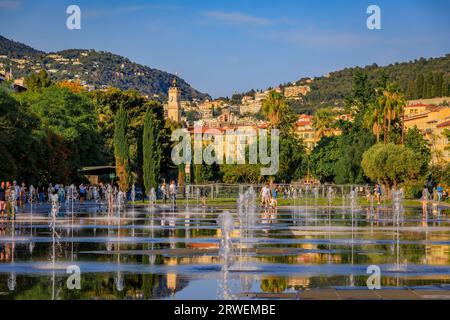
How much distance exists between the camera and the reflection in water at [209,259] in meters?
15.3

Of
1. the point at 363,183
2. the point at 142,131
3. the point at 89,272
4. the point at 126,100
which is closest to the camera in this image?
the point at 89,272

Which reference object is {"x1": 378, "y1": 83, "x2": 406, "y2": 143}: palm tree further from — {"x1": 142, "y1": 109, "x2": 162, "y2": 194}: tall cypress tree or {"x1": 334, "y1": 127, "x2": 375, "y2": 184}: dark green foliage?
{"x1": 142, "y1": 109, "x2": 162, "y2": 194}: tall cypress tree

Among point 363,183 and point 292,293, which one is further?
point 363,183

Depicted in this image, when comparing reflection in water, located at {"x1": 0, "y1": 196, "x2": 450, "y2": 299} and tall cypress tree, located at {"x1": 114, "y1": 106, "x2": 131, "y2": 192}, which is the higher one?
tall cypress tree, located at {"x1": 114, "y1": 106, "x2": 131, "y2": 192}

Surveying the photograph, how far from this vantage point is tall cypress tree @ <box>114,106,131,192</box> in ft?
252

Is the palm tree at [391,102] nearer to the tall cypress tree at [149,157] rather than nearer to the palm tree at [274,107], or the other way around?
the palm tree at [274,107]

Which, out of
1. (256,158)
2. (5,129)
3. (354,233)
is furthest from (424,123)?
(354,233)

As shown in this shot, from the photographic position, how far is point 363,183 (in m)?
95.3

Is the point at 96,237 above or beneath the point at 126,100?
beneath

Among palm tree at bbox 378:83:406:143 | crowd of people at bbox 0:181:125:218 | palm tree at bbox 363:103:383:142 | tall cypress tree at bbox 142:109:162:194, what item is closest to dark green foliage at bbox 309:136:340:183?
palm tree at bbox 363:103:383:142

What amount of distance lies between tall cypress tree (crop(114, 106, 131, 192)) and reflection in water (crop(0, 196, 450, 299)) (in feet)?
144

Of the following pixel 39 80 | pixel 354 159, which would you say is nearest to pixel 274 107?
pixel 354 159

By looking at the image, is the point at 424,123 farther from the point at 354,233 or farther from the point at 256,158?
the point at 354,233

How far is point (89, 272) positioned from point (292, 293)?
14.7ft
